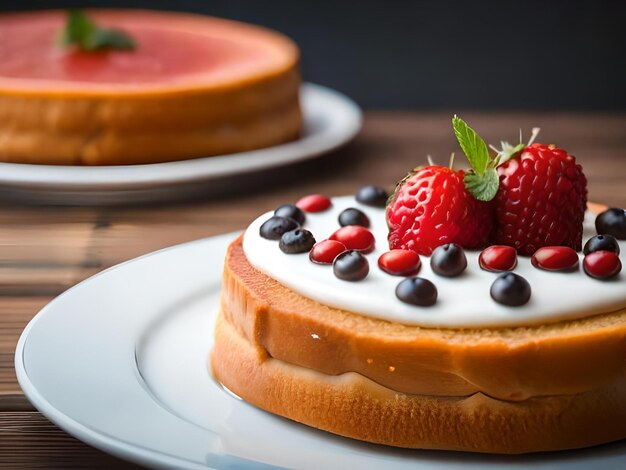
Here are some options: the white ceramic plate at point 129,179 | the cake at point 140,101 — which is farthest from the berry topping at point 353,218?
the cake at point 140,101

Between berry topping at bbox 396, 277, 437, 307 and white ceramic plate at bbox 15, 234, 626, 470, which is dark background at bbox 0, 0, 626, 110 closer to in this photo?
white ceramic plate at bbox 15, 234, 626, 470

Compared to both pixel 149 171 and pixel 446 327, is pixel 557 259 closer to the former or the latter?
pixel 446 327

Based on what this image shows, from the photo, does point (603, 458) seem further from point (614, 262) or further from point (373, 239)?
point (373, 239)

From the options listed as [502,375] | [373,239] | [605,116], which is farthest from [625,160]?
[502,375]

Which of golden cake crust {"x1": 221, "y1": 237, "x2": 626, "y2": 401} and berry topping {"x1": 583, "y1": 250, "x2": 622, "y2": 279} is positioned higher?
berry topping {"x1": 583, "y1": 250, "x2": 622, "y2": 279}

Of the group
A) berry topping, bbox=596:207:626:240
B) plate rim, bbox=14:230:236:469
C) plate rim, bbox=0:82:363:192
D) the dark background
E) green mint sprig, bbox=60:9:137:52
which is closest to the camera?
plate rim, bbox=14:230:236:469

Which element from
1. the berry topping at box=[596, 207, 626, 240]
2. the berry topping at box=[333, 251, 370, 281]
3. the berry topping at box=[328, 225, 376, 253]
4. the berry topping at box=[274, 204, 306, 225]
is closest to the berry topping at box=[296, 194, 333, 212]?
the berry topping at box=[274, 204, 306, 225]
